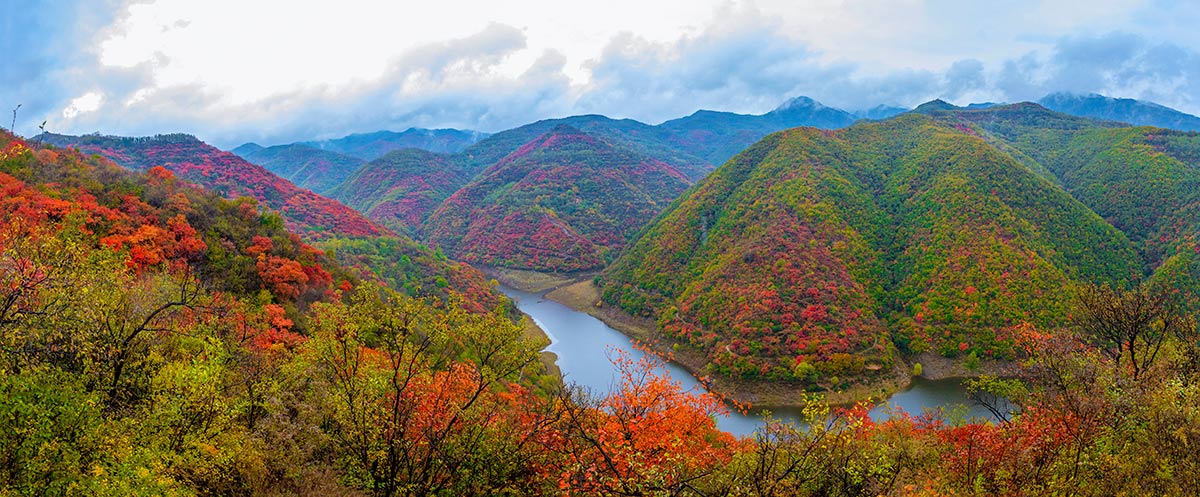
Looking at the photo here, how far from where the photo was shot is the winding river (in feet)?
177

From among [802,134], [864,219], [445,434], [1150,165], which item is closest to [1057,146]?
[1150,165]

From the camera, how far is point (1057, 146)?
407 feet

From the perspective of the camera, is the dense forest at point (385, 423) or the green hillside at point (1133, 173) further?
the green hillside at point (1133, 173)

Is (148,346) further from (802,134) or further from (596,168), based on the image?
(596,168)

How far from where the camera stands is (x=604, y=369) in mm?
69812

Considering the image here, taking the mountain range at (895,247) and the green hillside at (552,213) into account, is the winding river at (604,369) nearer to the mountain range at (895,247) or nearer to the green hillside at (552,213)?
the mountain range at (895,247)

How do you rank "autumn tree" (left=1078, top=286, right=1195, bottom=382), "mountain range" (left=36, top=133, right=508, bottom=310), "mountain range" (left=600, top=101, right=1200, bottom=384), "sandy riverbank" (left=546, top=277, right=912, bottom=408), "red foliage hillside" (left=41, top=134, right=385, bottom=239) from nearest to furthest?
"autumn tree" (left=1078, top=286, right=1195, bottom=382)
"sandy riverbank" (left=546, top=277, right=912, bottom=408)
"mountain range" (left=600, top=101, right=1200, bottom=384)
"mountain range" (left=36, top=133, right=508, bottom=310)
"red foliage hillside" (left=41, top=134, right=385, bottom=239)

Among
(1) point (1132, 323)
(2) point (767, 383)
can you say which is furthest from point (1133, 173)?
(1) point (1132, 323)

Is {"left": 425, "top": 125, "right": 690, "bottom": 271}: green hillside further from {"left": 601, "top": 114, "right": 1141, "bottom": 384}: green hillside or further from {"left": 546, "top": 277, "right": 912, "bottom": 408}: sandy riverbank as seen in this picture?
{"left": 546, "top": 277, "right": 912, "bottom": 408}: sandy riverbank

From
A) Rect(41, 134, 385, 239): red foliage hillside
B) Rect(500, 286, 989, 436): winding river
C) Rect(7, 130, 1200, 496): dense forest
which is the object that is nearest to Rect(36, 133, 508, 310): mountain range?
Rect(41, 134, 385, 239): red foliage hillside

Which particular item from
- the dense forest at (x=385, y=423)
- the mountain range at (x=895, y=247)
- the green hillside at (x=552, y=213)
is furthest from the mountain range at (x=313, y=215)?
the dense forest at (x=385, y=423)

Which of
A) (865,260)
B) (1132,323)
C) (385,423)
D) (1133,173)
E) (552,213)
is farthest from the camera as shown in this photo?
(552,213)

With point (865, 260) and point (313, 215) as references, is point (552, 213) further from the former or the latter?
point (865, 260)

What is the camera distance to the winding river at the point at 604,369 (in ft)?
177
